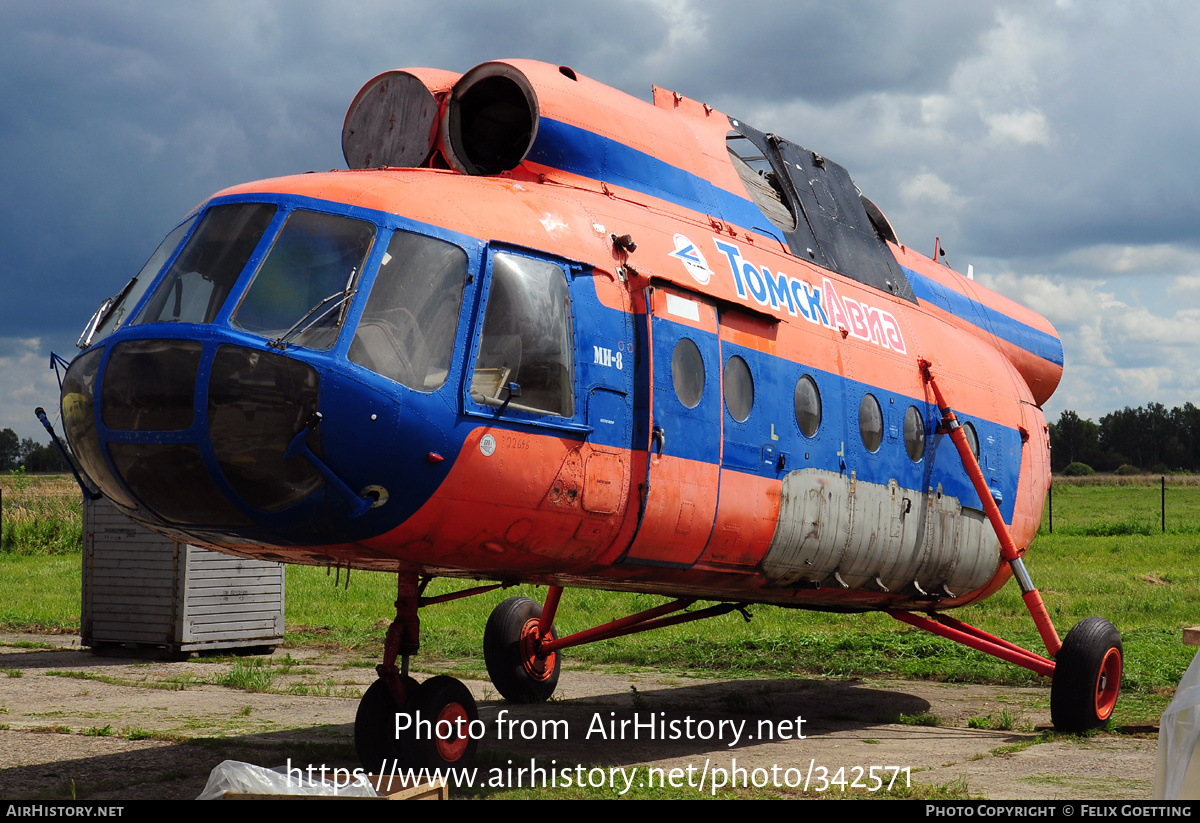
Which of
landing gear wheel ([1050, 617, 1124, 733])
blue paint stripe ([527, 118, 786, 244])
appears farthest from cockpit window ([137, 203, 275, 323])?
landing gear wheel ([1050, 617, 1124, 733])

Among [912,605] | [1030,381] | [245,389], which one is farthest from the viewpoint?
[1030,381]

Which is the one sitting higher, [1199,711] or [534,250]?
[534,250]

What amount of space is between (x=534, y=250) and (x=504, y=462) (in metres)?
1.33

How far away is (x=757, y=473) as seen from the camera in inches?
310

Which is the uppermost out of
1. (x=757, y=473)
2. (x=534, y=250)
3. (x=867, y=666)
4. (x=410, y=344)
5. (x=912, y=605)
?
(x=534, y=250)

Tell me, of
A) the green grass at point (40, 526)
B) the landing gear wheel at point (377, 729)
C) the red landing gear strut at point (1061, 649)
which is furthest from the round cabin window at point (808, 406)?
the green grass at point (40, 526)

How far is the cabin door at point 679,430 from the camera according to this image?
706 centimetres

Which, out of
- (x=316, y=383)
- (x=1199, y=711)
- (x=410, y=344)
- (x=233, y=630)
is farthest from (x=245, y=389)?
(x=233, y=630)

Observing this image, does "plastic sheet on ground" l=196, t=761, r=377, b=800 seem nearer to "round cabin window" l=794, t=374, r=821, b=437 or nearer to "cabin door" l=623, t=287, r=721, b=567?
"cabin door" l=623, t=287, r=721, b=567

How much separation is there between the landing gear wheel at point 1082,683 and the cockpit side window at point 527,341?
5.59 metres

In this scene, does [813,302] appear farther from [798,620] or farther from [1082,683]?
[798,620]

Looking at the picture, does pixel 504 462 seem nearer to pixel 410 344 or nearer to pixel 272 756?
pixel 410 344

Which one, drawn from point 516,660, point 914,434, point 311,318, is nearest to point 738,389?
point 914,434

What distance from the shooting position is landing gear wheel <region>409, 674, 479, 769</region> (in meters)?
6.72
